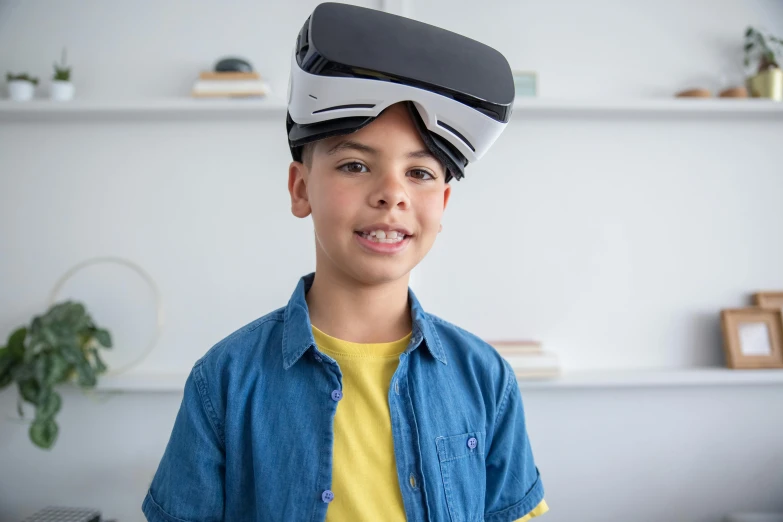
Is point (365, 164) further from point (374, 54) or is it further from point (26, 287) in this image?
point (26, 287)

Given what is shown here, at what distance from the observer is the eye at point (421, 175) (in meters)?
0.90

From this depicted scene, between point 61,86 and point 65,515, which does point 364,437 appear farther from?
point 61,86

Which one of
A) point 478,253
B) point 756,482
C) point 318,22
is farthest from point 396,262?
point 756,482

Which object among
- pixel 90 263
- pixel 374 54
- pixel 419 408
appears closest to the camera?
pixel 374 54

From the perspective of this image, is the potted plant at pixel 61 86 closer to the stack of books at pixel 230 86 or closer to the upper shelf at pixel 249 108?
the upper shelf at pixel 249 108

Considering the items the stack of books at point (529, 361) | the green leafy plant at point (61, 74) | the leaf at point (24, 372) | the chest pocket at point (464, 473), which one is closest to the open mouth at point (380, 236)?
the chest pocket at point (464, 473)

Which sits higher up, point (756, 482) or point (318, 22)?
point (318, 22)

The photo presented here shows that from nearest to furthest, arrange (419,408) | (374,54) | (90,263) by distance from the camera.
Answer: (374,54) < (419,408) < (90,263)

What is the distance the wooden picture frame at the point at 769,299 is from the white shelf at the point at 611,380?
0.26 metres

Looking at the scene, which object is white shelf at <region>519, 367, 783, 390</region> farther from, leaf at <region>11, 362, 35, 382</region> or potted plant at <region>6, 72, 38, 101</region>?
potted plant at <region>6, 72, 38, 101</region>

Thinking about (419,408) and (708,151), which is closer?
(419,408)

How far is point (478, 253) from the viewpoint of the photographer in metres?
2.22

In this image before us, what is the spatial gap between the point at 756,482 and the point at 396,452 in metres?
2.14

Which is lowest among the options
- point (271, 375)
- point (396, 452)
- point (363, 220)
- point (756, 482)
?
point (756, 482)
